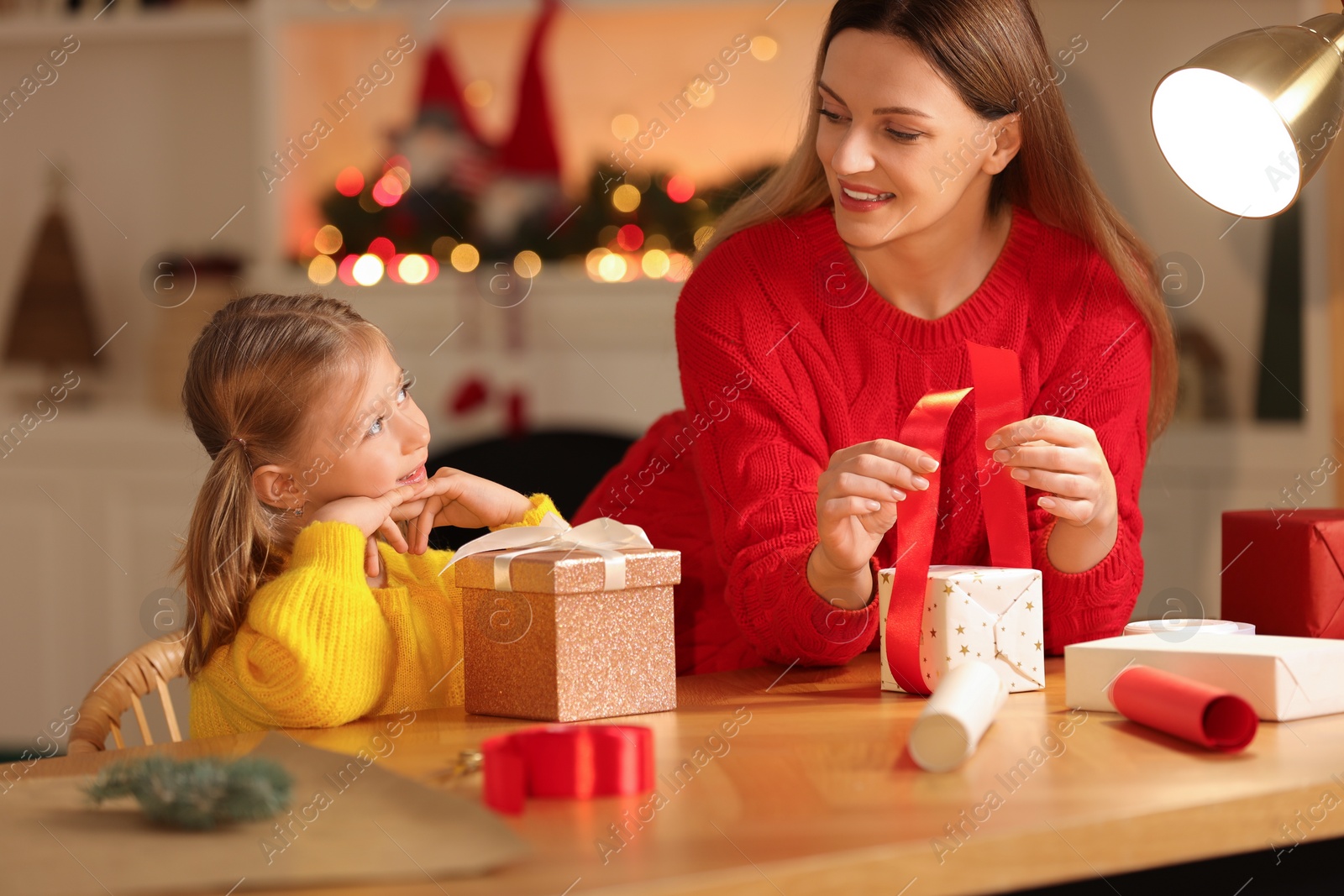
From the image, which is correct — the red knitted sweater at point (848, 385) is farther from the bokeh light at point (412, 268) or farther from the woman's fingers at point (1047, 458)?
the bokeh light at point (412, 268)

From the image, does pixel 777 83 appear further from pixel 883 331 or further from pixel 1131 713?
pixel 1131 713

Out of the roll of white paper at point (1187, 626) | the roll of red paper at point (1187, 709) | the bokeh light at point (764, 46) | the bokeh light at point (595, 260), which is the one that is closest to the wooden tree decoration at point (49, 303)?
the bokeh light at point (595, 260)

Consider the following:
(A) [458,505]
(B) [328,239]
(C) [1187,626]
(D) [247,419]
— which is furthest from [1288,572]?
(B) [328,239]

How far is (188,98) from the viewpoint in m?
3.83

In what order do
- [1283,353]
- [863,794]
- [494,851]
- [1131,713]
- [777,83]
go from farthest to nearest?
[777,83] < [1283,353] < [1131,713] < [863,794] < [494,851]

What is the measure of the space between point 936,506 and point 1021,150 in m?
0.47

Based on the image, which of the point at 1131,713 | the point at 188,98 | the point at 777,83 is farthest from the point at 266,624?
the point at 188,98

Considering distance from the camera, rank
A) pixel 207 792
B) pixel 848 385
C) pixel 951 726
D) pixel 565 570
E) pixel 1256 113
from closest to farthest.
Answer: pixel 207 792 < pixel 951 726 < pixel 565 570 < pixel 1256 113 < pixel 848 385

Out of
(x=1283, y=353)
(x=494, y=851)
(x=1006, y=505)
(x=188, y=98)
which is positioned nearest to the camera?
(x=494, y=851)

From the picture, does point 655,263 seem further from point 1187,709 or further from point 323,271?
point 1187,709

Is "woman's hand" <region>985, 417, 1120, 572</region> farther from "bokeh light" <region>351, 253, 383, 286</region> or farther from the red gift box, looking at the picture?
"bokeh light" <region>351, 253, 383, 286</region>

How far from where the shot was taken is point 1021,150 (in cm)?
147

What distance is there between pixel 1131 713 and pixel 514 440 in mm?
2062

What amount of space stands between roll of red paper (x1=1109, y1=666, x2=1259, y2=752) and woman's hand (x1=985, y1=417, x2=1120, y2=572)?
0.22 m
